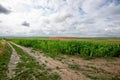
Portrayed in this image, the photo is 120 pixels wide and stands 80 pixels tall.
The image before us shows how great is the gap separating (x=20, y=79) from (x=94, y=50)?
11226mm

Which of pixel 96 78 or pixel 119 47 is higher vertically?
pixel 119 47

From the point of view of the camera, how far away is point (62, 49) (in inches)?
839

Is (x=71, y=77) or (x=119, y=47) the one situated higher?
(x=119, y=47)

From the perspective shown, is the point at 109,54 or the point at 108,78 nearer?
the point at 108,78

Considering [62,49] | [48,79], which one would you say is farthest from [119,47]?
[48,79]

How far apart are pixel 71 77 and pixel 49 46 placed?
18186 millimetres

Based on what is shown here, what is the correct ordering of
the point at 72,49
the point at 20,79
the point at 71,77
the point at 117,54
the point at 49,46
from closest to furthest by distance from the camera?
1. the point at 20,79
2. the point at 71,77
3. the point at 117,54
4. the point at 72,49
5. the point at 49,46

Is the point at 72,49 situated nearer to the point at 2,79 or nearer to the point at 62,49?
the point at 62,49

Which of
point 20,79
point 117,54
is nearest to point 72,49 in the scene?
point 117,54

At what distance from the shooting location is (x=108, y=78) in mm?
8305

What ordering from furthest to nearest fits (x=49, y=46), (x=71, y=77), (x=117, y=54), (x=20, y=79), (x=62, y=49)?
(x=49, y=46) < (x=62, y=49) < (x=117, y=54) < (x=71, y=77) < (x=20, y=79)

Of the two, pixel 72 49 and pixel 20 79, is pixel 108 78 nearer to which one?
pixel 20 79

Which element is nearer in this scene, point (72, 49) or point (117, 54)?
point (117, 54)

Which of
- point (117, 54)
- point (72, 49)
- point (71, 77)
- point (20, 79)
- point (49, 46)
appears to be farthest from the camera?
point (49, 46)
